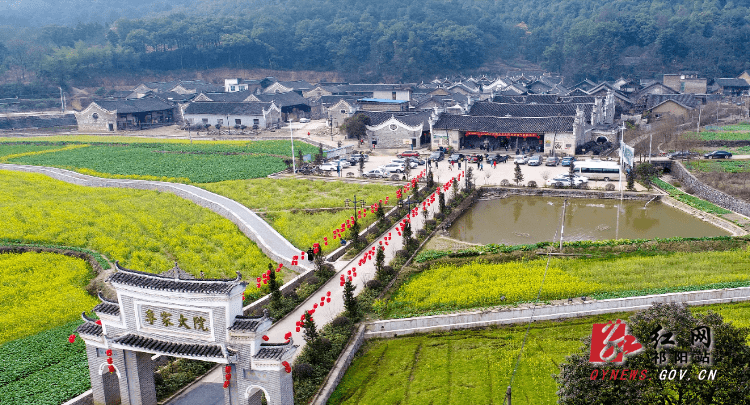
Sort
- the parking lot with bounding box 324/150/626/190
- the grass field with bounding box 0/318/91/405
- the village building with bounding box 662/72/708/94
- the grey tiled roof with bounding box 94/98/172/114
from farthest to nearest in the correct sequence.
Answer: the village building with bounding box 662/72/708/94, the grey tiled roof with bounding box 94/98/172/114, the parking lot with bounding box 324/150/626/190, the grass field with bounding box 0/318/91/405

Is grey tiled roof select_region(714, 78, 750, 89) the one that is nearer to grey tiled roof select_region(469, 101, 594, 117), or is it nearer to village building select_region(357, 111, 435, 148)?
grey tiled roof select_region(469, 101, 594, 117)

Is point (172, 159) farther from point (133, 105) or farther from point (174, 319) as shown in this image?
point (174, 319)

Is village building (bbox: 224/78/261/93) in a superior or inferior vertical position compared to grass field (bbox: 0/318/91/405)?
superior

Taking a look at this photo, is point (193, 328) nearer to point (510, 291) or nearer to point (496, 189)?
point (510, 291)

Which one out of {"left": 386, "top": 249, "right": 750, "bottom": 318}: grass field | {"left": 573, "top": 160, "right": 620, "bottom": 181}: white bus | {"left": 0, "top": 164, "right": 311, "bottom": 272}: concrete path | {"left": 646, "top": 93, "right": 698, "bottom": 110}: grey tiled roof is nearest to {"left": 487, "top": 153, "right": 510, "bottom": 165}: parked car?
{"left": 573, "top": 160, "right": 620, "bottom": 181}: white bus

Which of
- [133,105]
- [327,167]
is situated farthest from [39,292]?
[133,105]

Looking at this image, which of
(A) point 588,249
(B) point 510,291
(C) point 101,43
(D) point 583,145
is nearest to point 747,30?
(D) point 583,145
